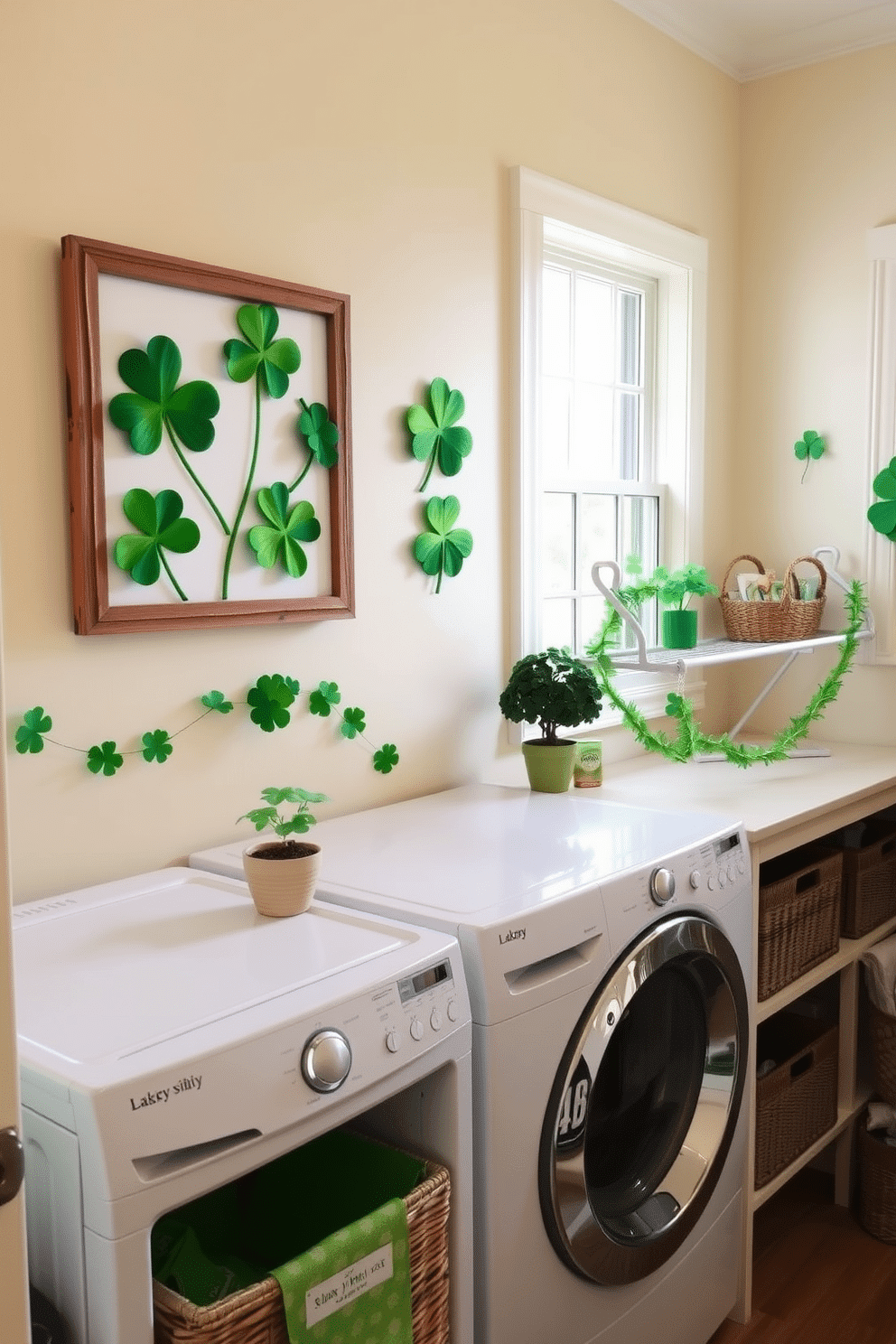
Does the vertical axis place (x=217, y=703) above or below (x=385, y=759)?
above

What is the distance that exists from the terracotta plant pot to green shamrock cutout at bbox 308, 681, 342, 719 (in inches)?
21.2

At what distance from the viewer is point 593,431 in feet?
10.1

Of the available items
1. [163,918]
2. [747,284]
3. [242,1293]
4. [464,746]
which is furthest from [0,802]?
[747,284]

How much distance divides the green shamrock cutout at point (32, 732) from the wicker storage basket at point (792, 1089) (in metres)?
1.61

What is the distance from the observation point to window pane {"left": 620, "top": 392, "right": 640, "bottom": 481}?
3182 millimetres

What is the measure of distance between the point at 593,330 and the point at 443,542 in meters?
0.98

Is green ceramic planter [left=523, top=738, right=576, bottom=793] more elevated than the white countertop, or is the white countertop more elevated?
green ceramic planter [left=523, top=738, right=576, bottom=793]

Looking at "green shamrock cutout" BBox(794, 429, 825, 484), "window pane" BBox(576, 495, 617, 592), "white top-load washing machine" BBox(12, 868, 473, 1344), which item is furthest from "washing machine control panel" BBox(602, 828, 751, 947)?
"green shamrock cutout" BBox(794, 429, 825, 484)

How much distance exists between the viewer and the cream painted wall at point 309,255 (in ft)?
5.57

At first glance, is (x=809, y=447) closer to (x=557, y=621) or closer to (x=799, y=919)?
(x=557, y=621)

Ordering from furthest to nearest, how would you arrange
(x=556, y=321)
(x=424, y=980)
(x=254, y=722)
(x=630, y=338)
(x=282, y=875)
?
1. (x=630, y=338)
2. (x=556, y=321)
3. (x=254, y=722)
4. (x=282, y=875)
5. (x=424, y=980)

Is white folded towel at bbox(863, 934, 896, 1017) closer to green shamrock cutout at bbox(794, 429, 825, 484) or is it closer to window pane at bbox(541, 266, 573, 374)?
green shamrock cutout at bbox(794, 429, 825, 484)

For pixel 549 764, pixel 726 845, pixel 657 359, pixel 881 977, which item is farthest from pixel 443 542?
pixel 881 977

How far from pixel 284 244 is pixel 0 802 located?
1468mm
